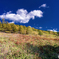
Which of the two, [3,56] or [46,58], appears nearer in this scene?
[3,56]

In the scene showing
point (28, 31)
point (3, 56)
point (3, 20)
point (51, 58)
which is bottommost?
point (51, 58)

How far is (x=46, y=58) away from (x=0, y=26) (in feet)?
208

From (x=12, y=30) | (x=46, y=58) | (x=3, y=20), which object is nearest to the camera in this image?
(x=46, y=58)

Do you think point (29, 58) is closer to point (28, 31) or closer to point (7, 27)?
point (28, 31)

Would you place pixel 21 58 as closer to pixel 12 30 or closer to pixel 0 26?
pixel 12 30

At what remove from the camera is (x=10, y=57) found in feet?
22.9

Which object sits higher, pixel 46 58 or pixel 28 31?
pixel 28 31

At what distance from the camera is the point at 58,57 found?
23.9 ft

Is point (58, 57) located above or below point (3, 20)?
below

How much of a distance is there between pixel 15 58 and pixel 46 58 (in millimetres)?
4425

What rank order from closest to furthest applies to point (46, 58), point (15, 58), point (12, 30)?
point (15, 58) < point (46, 58) < point (12, 30)

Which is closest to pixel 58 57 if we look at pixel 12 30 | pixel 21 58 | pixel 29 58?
pixel 29 58

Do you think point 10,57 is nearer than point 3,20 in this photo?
Yes

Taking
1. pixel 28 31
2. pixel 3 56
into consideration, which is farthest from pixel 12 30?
pixel 3 56
